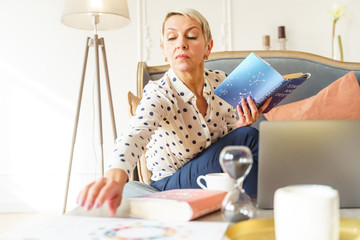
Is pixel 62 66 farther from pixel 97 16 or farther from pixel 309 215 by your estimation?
pixel 309 215

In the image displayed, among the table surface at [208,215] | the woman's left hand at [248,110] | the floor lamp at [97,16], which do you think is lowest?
the table surface at [208,215]

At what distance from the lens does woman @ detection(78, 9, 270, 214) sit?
146 cm

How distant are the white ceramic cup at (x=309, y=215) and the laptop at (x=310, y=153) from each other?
8.6 inches

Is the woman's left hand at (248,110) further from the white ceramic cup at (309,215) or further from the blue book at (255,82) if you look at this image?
the white ceramic cup at (309,215)

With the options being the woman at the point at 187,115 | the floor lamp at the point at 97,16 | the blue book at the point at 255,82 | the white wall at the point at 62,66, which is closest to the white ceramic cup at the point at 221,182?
the woman at the point at 187,115

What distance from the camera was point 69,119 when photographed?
3471mm

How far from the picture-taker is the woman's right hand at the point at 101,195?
29.2 inches

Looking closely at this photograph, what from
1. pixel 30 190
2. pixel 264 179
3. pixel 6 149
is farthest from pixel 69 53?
pixel 264 179

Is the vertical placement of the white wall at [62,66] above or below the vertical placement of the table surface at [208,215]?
above

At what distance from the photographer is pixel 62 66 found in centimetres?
347

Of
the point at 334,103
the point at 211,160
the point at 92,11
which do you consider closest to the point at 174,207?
the point at 211,160

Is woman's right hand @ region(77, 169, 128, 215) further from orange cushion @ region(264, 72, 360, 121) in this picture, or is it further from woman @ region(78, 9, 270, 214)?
orange cushion @ region(264, 72, 360, 121)

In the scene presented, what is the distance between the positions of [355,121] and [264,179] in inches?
8.3

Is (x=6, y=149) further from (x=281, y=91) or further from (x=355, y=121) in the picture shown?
(x=355, y=121)
